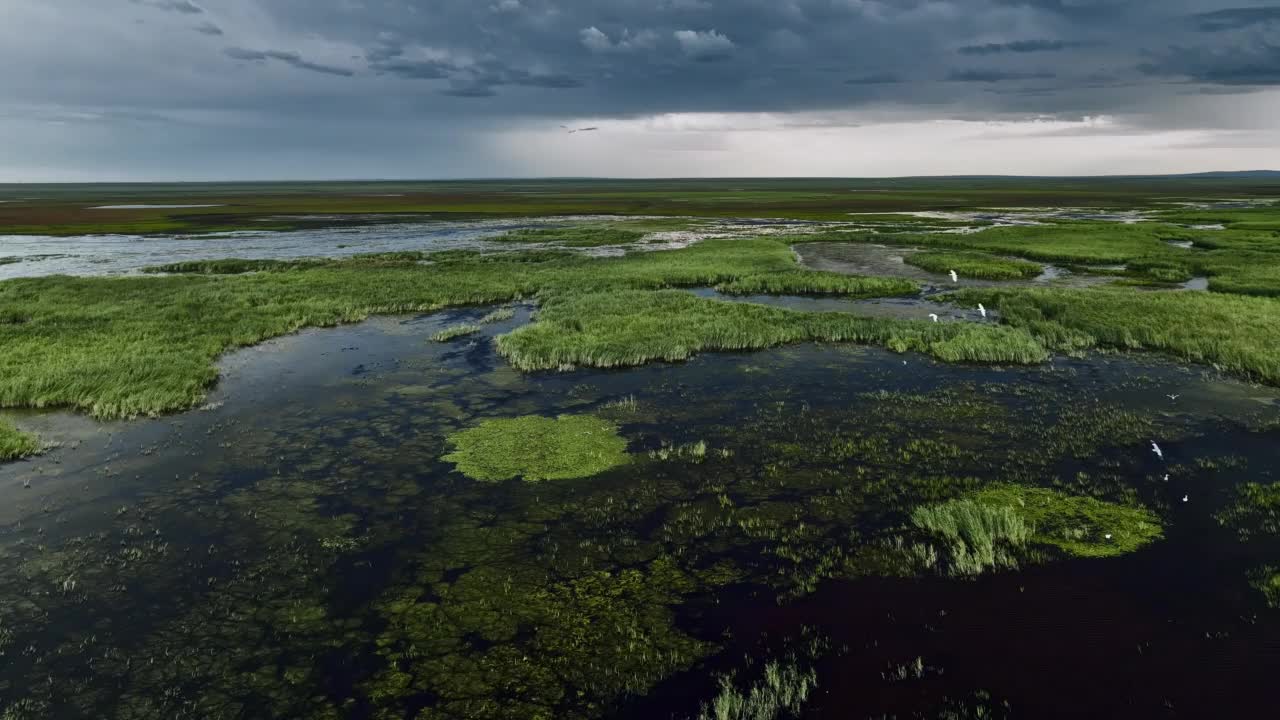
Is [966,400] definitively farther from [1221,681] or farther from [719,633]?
[719,633]

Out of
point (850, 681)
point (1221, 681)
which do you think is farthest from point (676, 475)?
point (1221, 681)

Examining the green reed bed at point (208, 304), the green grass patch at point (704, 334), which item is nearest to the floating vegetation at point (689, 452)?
the green grass patch at point (704, 334)

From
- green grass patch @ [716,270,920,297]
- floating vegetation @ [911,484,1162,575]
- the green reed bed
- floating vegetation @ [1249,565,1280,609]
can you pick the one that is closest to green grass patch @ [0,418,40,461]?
the green reed bed

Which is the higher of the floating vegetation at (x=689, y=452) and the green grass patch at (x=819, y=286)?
the green grass patch at (x=819, y=286)

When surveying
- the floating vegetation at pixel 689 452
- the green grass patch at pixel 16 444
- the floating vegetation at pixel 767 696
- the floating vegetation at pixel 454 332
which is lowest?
the floating vegetation at pixel 767 696

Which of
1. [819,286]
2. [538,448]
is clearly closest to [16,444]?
[538,448]

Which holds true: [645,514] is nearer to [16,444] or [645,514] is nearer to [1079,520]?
[1079,520]

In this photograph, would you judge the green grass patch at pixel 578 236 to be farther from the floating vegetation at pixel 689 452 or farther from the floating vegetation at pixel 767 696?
the floating vegetation at pixel 767 696
